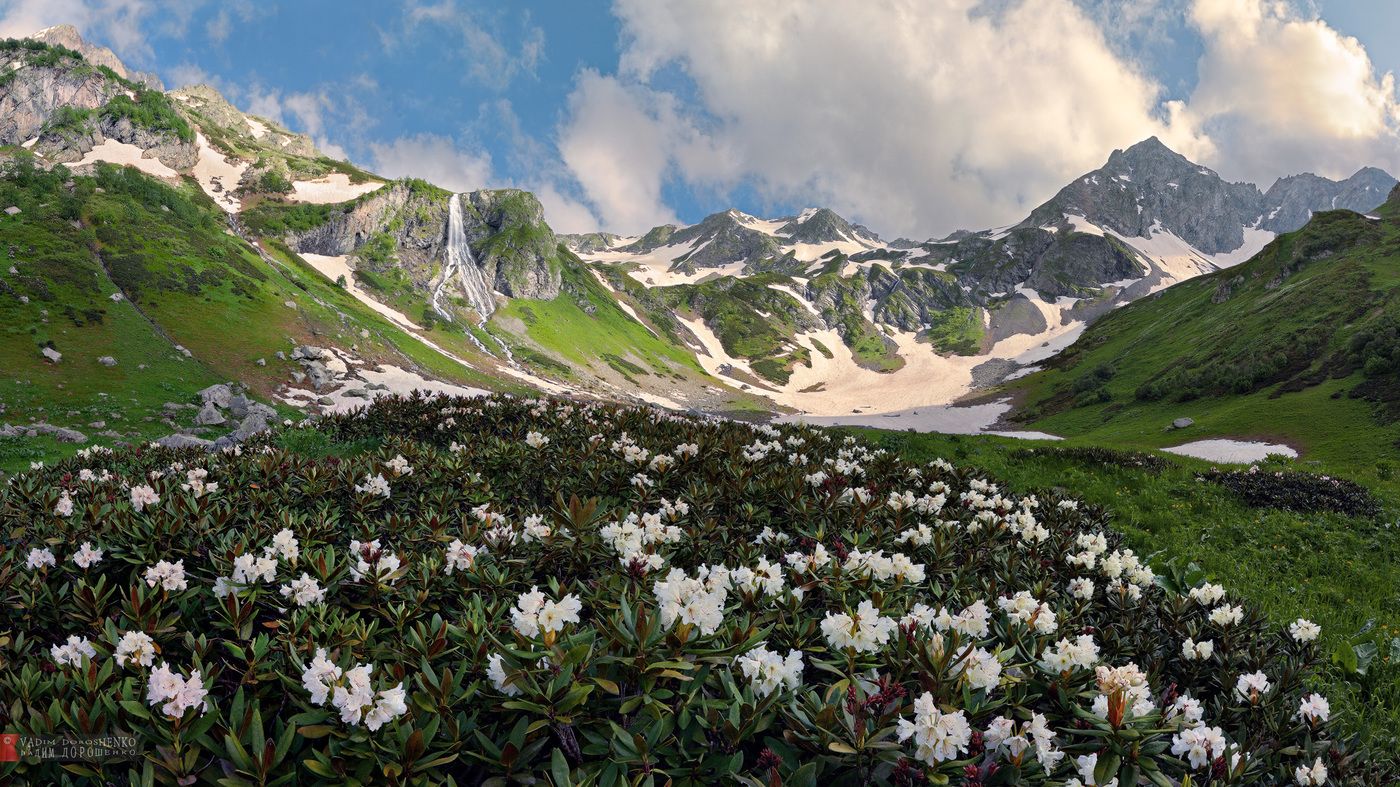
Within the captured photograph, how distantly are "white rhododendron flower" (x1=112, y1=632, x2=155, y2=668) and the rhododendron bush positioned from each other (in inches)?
0.6

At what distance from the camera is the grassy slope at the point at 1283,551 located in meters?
6.23

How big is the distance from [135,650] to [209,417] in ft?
119

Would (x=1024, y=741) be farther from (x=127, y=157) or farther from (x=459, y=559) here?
(x=127, y=157)

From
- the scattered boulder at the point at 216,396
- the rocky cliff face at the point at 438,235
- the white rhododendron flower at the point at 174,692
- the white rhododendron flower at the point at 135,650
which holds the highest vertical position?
the rocky cliff face at the point at 438,235

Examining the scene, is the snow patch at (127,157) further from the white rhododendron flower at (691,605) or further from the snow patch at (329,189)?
the white rhododendron flower at (691,605)

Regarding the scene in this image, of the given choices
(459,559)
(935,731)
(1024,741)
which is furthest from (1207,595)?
(459,559)

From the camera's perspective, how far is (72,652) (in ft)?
11.8

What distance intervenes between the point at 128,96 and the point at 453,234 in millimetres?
76419

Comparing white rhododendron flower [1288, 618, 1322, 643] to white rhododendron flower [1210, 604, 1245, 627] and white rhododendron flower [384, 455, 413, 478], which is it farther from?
white rhododendron flower [384, 455, 413, 478]

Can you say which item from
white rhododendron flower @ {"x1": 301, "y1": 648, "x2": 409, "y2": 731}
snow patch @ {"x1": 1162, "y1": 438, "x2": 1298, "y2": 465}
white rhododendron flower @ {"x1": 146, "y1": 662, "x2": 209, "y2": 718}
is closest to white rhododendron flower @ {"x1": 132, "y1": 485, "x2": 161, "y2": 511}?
white rhododendron flower @ {"x1": 146, "y1": 662, "x2": 209, "y2": 718}

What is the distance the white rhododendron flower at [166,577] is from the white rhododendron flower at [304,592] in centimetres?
88

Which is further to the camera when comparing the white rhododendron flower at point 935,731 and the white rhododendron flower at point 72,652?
the white rhododendron flower at point 72,652

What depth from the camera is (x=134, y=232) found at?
60344mm

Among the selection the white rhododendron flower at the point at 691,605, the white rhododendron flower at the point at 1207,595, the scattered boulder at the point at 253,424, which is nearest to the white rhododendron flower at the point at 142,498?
the white rhododendron flower at the point at 691,605
